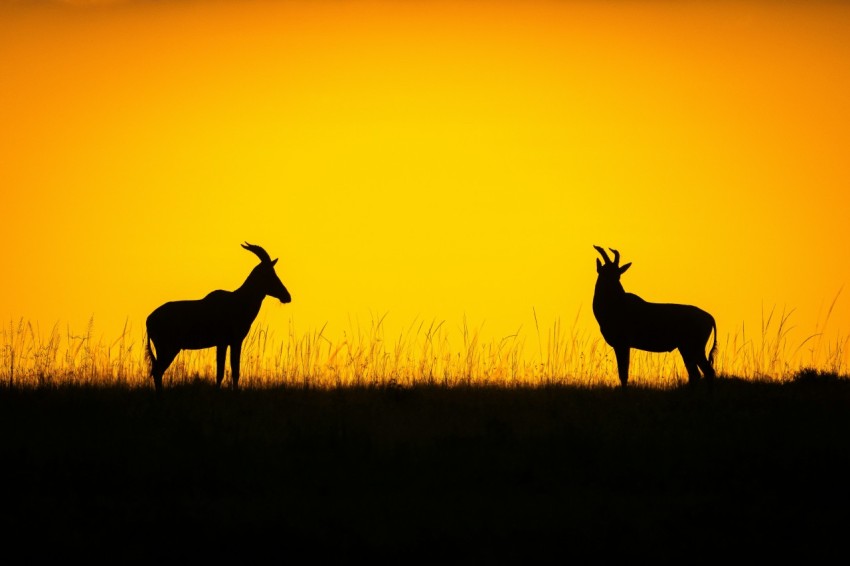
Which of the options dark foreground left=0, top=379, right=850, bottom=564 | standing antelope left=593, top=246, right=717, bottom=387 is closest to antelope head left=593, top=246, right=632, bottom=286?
standing antelope left=593, top=246, right=717, bottom=387

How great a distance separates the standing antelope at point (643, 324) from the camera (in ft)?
62.0

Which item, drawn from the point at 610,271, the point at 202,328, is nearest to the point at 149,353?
the point at 202,328

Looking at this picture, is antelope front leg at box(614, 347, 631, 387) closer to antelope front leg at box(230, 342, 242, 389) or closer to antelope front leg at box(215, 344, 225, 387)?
antelope front leg at box(230, 342, 242, 389)

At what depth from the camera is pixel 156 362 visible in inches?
716

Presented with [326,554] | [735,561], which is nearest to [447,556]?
[326,554]

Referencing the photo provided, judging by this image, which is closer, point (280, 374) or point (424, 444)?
point (424, 444)

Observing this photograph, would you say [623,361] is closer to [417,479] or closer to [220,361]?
[220,361]

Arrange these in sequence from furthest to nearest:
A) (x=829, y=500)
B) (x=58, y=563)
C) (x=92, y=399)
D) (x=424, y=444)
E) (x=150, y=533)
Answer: (x=92, y=399) < (x=424, y=444) < (x=829, y=500) < (x=150, y=533) < (x=58, y=563)

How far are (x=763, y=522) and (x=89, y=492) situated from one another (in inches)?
228

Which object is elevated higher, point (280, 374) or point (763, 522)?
point (280, 374)

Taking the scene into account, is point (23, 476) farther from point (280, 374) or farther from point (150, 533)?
point (280, 374)

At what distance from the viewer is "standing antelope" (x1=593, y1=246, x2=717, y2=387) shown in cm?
1891

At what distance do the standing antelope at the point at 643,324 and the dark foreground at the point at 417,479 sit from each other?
329cm

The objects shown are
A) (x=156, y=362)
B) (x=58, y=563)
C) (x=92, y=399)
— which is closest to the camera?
(x=58, y=563)
